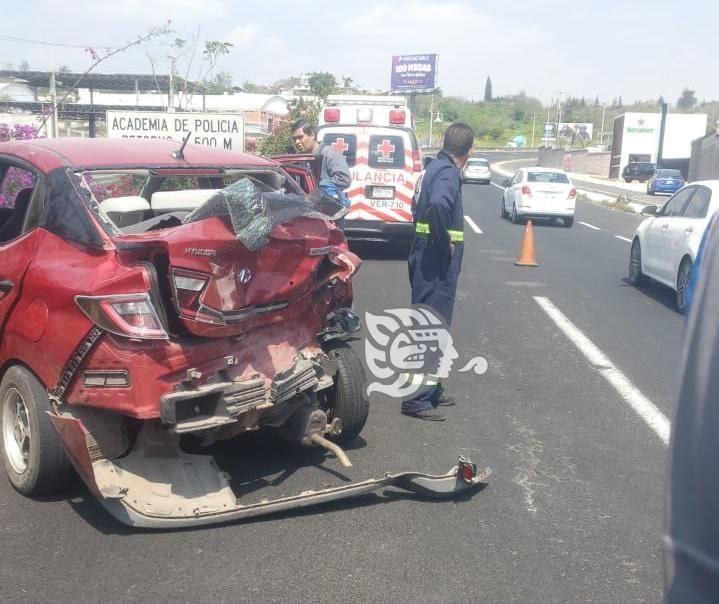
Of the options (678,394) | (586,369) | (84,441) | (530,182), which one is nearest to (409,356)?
(586,369)

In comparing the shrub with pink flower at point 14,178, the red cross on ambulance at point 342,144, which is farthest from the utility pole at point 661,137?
the shrub with pink flower at point 14,178

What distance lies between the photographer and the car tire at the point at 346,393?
5090mm

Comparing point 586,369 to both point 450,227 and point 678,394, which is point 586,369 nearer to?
point 450,227

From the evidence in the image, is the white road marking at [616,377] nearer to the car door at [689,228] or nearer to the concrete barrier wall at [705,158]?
the car door at [689,228]

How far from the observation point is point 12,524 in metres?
4.15

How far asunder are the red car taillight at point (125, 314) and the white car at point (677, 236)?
7.21 metres

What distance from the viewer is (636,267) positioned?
12.1m

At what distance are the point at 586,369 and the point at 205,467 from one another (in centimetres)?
405

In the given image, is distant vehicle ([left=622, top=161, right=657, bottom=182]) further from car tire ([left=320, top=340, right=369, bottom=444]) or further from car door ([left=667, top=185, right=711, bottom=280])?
car tire ([left=320, top=340, right=369, bottom=444])

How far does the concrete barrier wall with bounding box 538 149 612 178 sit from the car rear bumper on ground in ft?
195

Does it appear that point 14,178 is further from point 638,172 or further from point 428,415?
point 638,172

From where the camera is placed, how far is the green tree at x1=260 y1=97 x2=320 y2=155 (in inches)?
774

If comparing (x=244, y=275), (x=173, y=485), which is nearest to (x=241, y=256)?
(x=244, y=275)

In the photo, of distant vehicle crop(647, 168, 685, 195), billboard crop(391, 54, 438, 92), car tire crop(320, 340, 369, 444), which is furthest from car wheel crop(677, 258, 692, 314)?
billboard crop(391, 54, 438, 92)
